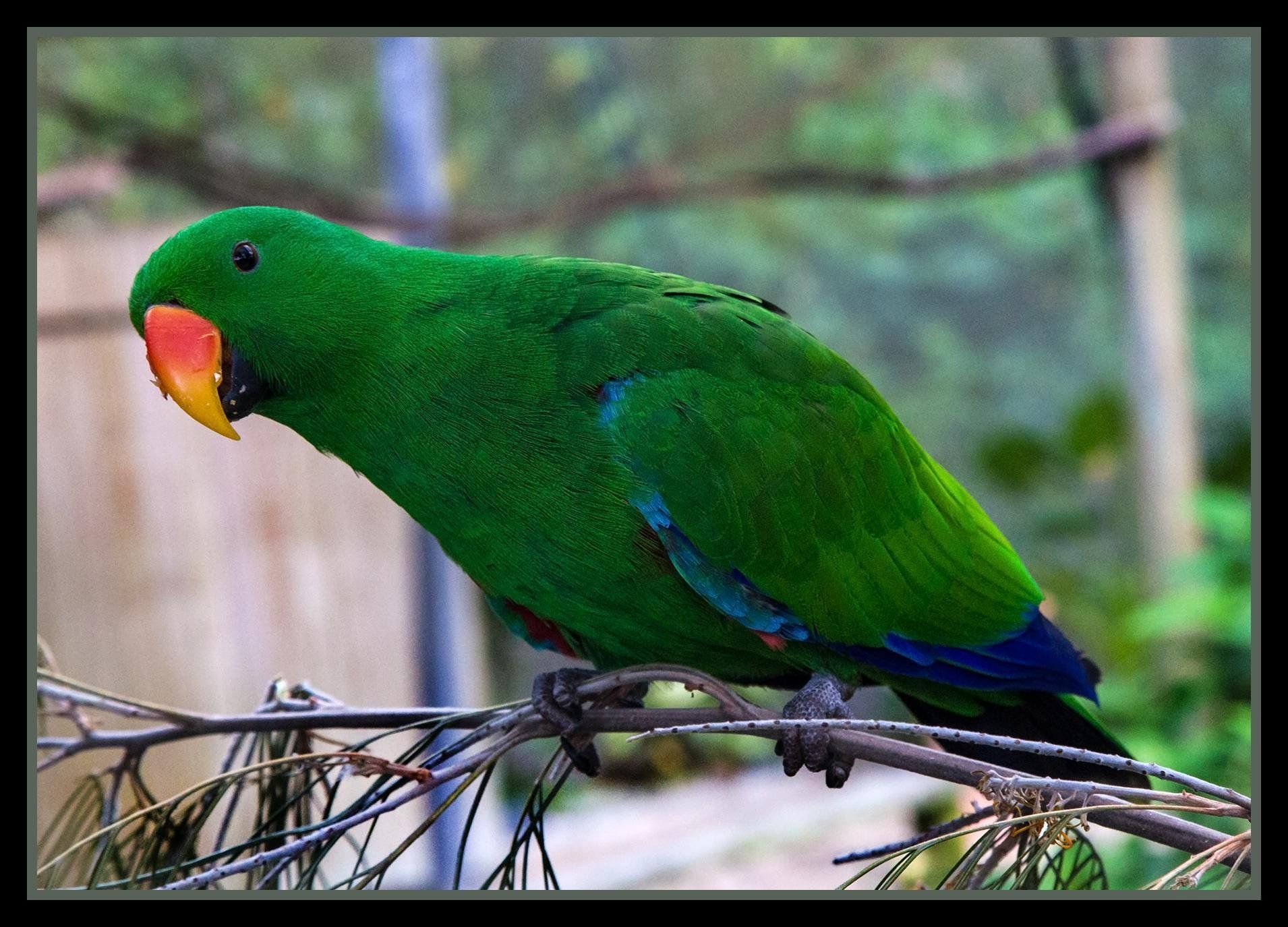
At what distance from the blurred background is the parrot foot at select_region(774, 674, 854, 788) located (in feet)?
2.73

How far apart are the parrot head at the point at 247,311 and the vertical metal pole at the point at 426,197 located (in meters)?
1.33

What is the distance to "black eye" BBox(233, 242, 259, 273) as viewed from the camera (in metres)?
0.94

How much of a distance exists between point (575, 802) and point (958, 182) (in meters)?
1.71

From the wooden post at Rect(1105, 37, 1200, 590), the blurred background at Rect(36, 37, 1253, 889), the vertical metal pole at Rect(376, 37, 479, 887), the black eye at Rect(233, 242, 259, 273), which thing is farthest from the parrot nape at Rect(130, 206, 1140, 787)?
the wooden post at Rect(1105, 37, 1200, 590)

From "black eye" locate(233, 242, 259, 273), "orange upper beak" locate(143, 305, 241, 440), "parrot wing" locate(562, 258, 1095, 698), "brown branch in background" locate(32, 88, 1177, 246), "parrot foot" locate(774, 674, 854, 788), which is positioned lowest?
"parrot foot" locate(774, 674, 854, 788)

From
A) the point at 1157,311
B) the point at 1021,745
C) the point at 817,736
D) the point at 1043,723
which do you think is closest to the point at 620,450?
the point at 817,736

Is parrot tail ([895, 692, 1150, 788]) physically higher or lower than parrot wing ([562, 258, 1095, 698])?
lower

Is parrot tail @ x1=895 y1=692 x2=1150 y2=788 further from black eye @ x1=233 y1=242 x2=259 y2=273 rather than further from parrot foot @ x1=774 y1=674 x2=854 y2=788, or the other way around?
black eye @ x1=233 y1=242 x2=259 y2=273

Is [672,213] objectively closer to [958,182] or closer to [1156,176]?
[958,182]

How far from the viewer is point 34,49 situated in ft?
2.98

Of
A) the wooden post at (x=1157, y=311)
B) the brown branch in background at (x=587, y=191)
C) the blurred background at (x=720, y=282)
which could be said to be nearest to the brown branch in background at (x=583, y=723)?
the blurred background at (x=720, y=282)

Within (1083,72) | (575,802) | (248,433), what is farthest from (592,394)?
(1083,72)

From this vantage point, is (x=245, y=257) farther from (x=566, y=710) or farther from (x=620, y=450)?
(x=566, y=710)

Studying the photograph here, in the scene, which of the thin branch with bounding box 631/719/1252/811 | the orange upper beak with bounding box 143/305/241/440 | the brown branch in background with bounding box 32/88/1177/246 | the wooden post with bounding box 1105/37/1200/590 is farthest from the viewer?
the wooden post with bounding box 1105/37/1200/590
